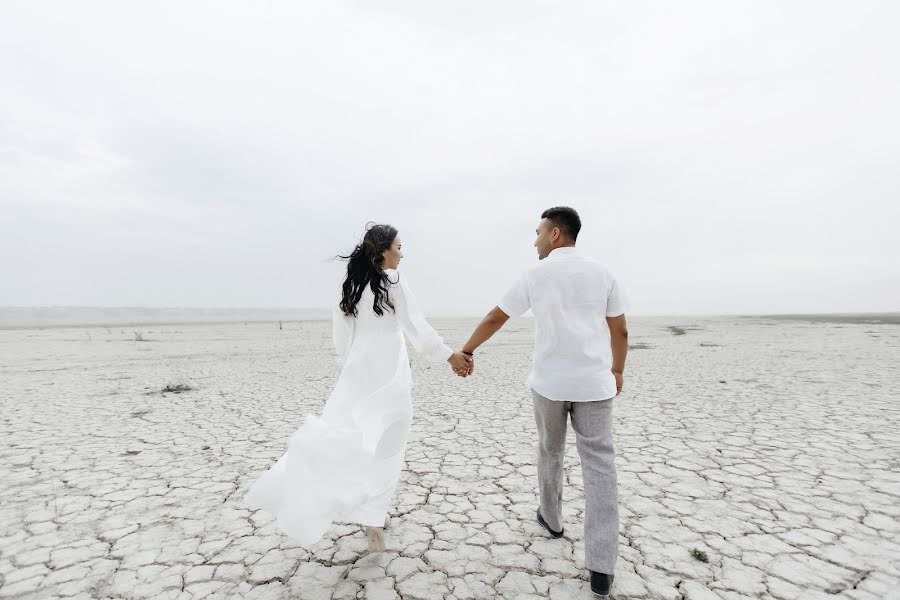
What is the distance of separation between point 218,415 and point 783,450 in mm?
6205

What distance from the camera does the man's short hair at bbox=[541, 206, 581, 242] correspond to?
2.12 m

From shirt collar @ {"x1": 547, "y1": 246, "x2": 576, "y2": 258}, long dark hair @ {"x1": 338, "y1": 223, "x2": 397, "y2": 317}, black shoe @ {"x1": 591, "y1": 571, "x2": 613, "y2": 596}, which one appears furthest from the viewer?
long dark hair @ {"x1": 338, "y1": 223, "x2": 397, "y2": 317}

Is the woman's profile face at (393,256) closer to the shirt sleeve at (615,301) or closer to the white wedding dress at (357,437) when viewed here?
the white wedding dress at (357,437)

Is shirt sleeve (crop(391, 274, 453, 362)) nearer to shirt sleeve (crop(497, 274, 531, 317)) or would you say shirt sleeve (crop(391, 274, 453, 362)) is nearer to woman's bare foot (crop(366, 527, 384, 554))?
shirt sleeve (crop(497, 274, 531, 317))

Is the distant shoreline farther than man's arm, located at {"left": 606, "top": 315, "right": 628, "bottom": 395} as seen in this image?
Yes

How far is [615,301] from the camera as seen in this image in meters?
2.10

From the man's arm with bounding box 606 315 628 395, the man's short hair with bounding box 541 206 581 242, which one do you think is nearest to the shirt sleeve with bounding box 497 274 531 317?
the man's short hair with bounding box 541 206 581 242

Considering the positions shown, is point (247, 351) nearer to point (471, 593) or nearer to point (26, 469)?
point (26, 469)

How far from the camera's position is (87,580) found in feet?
7.27

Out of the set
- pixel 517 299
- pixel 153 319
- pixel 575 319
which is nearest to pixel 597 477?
pixel 575 319

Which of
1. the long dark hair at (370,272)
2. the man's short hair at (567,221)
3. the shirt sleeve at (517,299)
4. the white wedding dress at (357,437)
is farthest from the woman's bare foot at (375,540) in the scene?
the man's short hair at (567,221)

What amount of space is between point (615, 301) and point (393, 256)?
1160 millimetres

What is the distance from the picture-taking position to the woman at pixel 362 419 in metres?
2.07

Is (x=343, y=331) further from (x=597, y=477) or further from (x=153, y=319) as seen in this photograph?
(x=153, y=319)
